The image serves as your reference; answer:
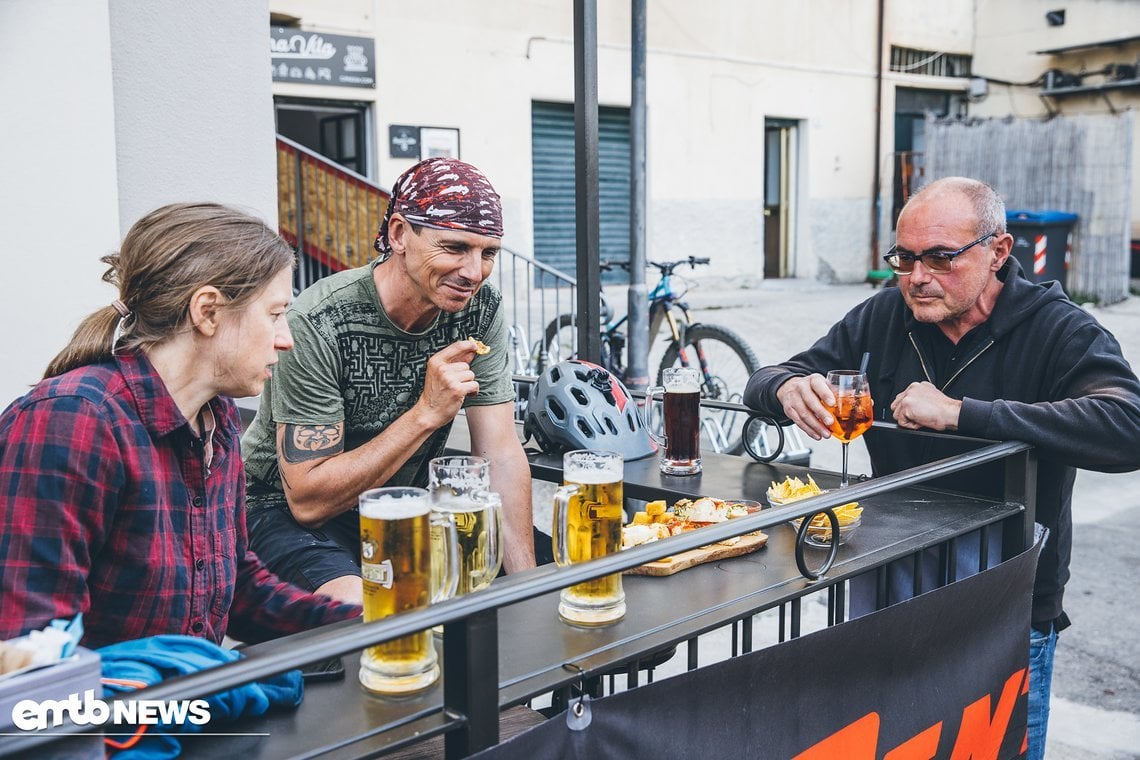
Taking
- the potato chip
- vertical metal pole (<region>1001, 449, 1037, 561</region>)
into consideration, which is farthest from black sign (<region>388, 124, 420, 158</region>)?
vertical metal pole (<region>1001, 449, 1037, 561</region>)

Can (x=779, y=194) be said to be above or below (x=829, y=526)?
above

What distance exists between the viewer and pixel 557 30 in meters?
14.1

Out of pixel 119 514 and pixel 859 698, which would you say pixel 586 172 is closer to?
pixel 859 698

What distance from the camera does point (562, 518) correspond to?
1.90m

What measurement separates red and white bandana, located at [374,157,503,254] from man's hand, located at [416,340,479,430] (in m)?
0.36

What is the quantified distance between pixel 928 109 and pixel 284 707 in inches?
793

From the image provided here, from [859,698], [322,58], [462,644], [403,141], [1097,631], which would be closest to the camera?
[462,644]

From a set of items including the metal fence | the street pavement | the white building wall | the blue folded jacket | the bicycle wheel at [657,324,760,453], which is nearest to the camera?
the blue folded jacket

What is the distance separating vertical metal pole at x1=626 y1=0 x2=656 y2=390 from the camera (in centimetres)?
527

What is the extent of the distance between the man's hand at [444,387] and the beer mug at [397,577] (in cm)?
95

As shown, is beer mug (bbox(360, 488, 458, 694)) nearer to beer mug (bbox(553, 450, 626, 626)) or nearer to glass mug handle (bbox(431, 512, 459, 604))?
glass mug handle (bbox(431, 512, 459, 604))

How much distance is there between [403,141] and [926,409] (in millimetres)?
10911

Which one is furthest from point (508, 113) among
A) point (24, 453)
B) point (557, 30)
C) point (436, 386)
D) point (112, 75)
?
point (24, 453)

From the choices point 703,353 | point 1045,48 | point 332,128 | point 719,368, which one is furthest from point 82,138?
point 1045,48
